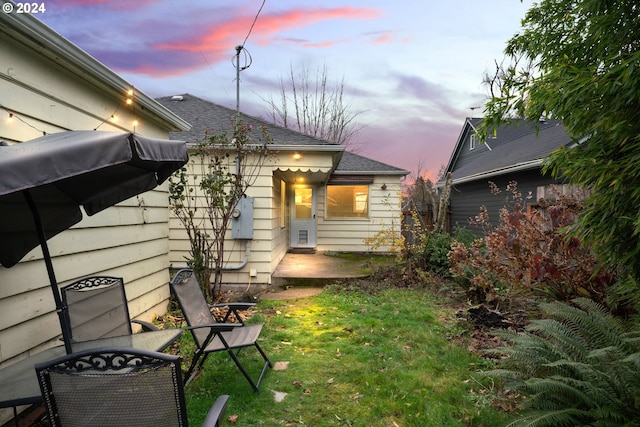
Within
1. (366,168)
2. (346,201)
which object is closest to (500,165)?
(366,168)

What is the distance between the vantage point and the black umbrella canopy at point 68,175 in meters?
1.49

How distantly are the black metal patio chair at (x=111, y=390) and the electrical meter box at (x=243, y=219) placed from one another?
17.4 ft

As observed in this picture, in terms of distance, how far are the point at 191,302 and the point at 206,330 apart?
12.9 inches

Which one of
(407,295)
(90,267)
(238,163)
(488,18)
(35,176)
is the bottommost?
(407,295)

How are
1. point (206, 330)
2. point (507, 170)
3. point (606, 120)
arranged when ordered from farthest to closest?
point (507, 170)
point (206, 330)
point (606, 120)

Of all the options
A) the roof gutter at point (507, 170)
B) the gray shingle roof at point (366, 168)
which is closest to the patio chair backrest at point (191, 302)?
the roof gutter at point (507, 170)

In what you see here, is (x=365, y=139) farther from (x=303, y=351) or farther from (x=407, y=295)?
(x=303, y=351)

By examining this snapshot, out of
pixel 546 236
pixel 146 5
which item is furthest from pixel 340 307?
pixel 146 5

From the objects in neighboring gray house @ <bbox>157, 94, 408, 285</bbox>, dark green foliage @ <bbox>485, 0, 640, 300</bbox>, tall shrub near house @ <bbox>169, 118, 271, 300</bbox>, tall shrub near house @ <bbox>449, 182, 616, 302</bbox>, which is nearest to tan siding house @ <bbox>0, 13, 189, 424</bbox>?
tall shrub near house @ <bbox>169, 118, 271, 300</bbox>

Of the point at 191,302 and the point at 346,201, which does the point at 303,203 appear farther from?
the point at 191,302

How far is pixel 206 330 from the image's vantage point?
3602 mm

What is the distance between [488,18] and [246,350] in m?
9.25

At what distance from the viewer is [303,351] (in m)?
4.14

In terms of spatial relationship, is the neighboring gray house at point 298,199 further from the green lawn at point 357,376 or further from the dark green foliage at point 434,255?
the green lawn at point 357,376
